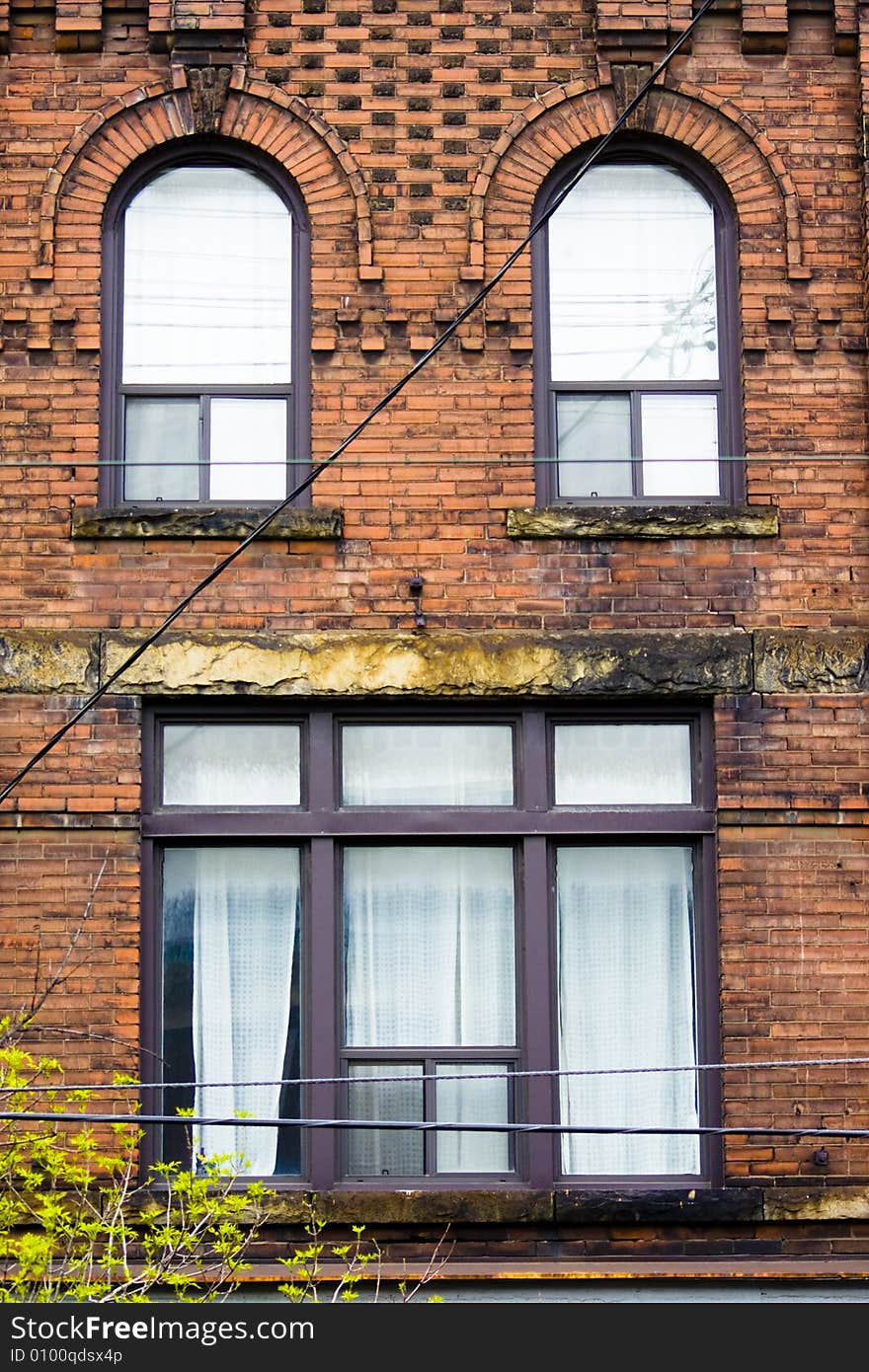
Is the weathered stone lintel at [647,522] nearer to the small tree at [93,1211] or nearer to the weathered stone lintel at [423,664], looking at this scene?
the weathered stone lintel at [423,664]

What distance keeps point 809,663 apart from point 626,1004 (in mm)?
2103

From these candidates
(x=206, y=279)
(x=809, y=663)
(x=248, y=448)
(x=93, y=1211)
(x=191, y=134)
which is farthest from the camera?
(x=206, y=279)

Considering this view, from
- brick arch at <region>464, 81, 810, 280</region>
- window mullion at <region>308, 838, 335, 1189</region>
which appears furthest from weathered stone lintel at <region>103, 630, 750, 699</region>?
brick arch at <region>464, 81, 810, 280</region>

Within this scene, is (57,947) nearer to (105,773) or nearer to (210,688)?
(105,773)

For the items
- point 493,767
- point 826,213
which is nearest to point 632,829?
point 493,767

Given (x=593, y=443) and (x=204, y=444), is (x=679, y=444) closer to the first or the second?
(x=593, y=443)

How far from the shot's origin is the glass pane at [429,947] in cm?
1048

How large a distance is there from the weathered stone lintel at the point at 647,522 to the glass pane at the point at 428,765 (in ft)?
3.71

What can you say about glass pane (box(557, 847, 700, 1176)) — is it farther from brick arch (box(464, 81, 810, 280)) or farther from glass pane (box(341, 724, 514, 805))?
brick arch (box(464, 81, 810, 280))

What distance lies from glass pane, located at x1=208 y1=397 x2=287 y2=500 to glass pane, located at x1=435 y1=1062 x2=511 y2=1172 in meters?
3.36

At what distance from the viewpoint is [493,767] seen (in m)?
10.7

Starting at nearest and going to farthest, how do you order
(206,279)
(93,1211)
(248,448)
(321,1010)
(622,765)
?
(93,1211) < (321,1010) < (622,765) < (248,448) < (206,279)

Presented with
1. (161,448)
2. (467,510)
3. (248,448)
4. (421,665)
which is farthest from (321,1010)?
(161,448)

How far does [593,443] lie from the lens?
11.1 m
